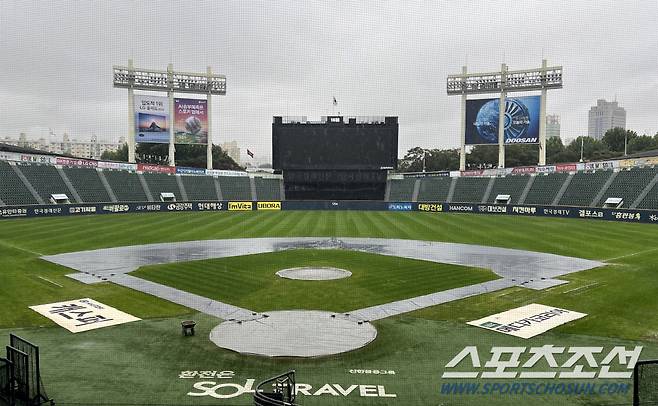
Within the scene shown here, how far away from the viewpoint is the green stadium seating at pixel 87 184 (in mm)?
59844

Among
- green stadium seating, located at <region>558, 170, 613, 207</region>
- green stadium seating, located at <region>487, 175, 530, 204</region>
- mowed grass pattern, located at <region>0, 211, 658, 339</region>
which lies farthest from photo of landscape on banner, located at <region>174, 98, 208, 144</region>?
green stadium seating, located at <region>558, 170, 613, 207</region>

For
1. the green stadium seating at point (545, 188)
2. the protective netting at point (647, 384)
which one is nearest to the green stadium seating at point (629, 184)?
the green stadium seating at point (545, 188)

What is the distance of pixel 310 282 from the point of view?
66.5 feet

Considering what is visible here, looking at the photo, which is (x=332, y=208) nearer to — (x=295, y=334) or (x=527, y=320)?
(x=527, y=320)

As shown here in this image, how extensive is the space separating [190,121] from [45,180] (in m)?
22.5

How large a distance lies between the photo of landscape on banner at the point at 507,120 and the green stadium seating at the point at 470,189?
6.89 m

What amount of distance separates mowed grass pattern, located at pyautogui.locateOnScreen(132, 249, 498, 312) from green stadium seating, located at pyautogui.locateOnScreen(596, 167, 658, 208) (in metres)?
42.6

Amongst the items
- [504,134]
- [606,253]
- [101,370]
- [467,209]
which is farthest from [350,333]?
[504,134]

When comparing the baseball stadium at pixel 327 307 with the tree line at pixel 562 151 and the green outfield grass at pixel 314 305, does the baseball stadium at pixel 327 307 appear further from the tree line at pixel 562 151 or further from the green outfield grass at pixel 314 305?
the tree line at pixel 562 151

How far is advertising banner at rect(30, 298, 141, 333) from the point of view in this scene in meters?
14.4

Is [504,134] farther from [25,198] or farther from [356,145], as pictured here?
[25,198]

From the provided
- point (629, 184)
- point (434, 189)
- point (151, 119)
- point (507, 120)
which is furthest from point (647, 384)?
point (151, 119)

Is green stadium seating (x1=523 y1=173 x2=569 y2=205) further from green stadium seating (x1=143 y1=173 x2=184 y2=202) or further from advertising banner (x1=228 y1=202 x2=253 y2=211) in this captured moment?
green stadium seating (x1=143 y1=173 x2=184 y2=202)

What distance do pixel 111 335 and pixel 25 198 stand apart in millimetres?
49604
